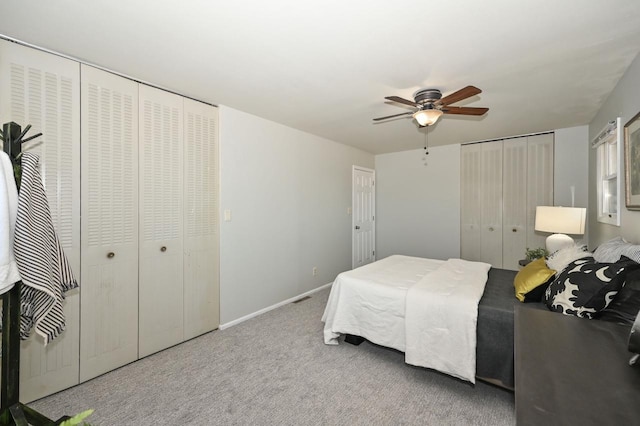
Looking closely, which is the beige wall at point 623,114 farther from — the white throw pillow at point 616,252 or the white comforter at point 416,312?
the white comforter at point 416,312

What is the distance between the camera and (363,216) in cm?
541

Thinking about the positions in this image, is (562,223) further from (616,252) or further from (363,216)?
(363,216)

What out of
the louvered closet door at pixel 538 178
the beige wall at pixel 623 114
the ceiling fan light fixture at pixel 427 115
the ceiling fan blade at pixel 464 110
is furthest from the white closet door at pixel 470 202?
the ceiling fan light fixture at pixel 427 115

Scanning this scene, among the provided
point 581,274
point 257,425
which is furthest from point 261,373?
point 581,274

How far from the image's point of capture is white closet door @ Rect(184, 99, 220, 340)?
2832mm

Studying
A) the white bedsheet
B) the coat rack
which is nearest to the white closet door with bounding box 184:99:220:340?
the coat rack

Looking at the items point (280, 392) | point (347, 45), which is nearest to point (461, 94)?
point (347, 45)

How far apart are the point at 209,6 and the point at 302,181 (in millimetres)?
2661

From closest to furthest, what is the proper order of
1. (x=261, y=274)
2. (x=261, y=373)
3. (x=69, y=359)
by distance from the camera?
1. (x=69, y=359)
2. (x=261, y=373)
3. (x=261, y=274)

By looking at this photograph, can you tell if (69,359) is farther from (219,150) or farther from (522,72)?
(522,72)

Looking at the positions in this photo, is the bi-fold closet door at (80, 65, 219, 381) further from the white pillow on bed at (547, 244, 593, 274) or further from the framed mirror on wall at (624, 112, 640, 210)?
the framed mirror on wall at (624, 112, 640, 210)

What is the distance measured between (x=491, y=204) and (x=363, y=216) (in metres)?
2.09

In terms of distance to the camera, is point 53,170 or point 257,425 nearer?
point 257,425

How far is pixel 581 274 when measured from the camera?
68.0 inches
